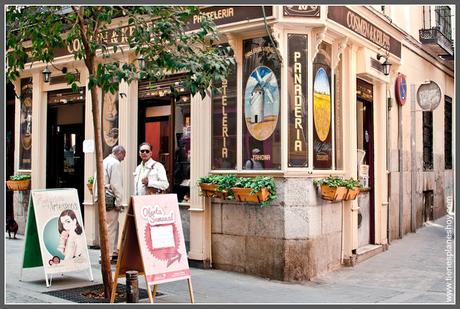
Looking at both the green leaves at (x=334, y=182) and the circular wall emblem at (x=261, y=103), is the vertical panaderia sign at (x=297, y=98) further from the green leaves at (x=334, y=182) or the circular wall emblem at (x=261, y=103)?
the green leaves at (x=334, y=182)

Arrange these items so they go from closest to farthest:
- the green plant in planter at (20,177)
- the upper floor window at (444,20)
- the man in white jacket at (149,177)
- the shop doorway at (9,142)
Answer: the man in white jacket at (149,177) → the green plant in planter at (20,177) → the shop doorway at (9,142) → the upper floor window at (444,20)

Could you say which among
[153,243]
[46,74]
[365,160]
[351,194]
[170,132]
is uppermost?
[46,74]

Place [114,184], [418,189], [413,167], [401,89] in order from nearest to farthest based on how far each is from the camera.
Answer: [114,184]
[401,89]
[413,167]
[418,189]

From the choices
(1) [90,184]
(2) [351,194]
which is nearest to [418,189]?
Result: (2) [351,194]

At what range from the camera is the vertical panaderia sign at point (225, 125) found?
361 inches

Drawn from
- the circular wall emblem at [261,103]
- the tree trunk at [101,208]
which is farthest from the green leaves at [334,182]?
the tree trunk at [101,208]

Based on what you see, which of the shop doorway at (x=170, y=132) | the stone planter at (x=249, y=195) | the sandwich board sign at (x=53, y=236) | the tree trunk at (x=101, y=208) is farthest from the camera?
the shop doorway at (x=170, y=132)

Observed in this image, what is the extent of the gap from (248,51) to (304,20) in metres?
1.08

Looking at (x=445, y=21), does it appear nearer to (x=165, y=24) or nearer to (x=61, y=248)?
(x=165, y=24)

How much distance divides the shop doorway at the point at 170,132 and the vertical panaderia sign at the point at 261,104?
1.46 m

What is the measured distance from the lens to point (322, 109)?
9.17m

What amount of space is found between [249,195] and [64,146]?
6.13 meters

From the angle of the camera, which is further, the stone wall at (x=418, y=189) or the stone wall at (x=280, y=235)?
the stone wall at (x=418, y=189)

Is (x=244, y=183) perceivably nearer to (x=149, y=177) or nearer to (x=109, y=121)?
(x=149, y=177)
